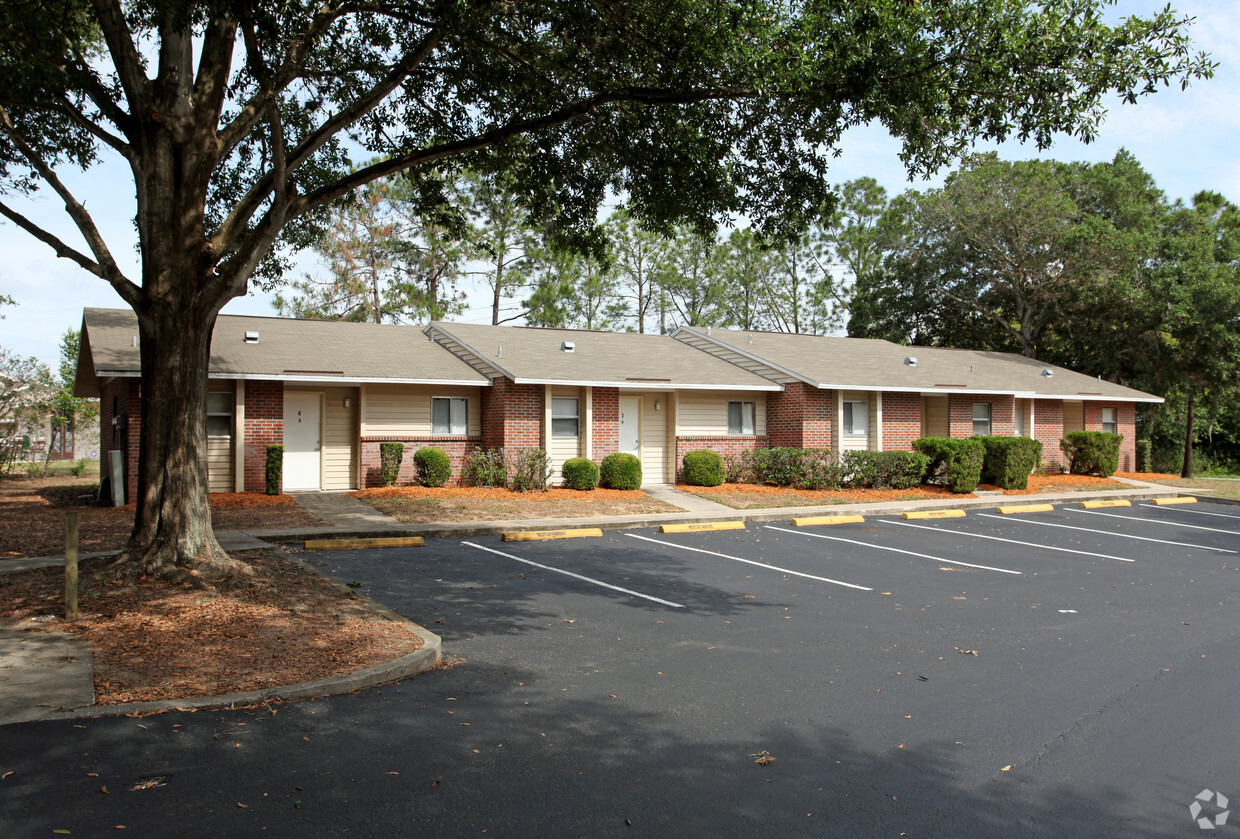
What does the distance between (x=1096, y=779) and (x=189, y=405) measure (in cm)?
876

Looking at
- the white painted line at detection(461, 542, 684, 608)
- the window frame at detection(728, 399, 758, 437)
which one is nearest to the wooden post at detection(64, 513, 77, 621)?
the white painted line at detection(461, 542, 684, 608)

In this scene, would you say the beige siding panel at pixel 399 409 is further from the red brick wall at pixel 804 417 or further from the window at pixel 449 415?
the red brick wall at pixel 804 417

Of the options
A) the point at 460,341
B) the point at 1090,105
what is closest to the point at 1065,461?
the point at 460,341

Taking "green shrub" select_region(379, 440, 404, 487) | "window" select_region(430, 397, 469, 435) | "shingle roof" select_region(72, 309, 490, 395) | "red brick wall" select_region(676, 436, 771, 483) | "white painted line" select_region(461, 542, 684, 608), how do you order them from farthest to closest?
"red brick wall" select_region(676, 436, 771, 483), "window" select_region(430, 397, 469, 435), "green shrub" select_region(379, 440, 404, 487), "shingle roof" select_region(72, 309, 490, 395), "white painted line" select_region(461, 542, 684, 608)

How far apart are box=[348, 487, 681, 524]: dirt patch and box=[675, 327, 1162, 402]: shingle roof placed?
22.1 ft

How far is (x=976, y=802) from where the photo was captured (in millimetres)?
4324

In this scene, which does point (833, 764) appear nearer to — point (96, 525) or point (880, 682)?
point (880, 682)

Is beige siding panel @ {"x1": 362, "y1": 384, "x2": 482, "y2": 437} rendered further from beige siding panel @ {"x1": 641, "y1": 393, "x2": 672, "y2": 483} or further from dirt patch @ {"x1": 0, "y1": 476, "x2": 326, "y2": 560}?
beige siding panel @ {"x1": 641, "y1": 393, "x2": 672, "y2": 483}

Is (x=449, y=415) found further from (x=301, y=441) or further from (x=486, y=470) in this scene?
(x=301, y=441)

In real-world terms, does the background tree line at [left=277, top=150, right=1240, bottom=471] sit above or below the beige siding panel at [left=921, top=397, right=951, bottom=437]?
above

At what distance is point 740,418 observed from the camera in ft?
77.1

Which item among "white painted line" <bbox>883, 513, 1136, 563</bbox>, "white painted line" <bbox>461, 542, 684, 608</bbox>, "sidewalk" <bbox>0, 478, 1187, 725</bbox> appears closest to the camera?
"sidewalk" <bbox>0, 478, 1187, 725</bbox>

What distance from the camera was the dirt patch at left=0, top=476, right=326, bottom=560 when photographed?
463 inches
